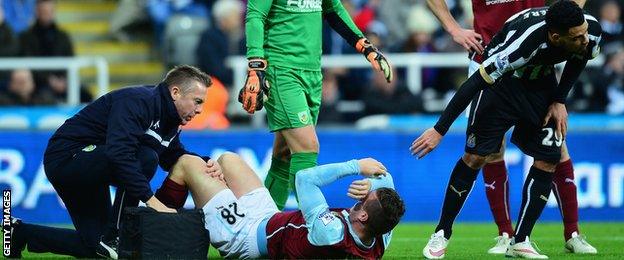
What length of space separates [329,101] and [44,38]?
3.58 meters

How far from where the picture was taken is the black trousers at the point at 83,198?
9.29 metres

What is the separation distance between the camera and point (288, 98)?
1032cm

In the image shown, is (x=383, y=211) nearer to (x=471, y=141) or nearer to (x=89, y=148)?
(x=471, y=141)

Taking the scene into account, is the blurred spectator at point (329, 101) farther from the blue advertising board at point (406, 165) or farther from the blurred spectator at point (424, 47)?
the blue advertising board at point (406, 165)

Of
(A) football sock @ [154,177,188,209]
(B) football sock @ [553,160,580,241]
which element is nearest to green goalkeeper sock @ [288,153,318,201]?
(A) football sock @ [154,177,188,209]

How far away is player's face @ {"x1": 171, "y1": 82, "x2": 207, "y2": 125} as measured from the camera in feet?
30.2

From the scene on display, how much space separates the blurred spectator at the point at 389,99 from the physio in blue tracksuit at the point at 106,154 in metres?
7.25

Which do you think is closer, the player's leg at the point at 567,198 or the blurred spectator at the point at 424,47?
the player's leg at the point at 567,198

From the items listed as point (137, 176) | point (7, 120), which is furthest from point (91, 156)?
point (7, 120)

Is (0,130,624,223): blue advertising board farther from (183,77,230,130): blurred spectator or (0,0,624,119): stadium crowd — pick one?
(0,0,624,119): stadium crowd

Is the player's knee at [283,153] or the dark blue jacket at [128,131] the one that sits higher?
the dark blue jacket at [128,131]

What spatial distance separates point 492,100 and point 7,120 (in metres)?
7.40

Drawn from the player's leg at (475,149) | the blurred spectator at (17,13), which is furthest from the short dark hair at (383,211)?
the blurred spectator at (17,13)

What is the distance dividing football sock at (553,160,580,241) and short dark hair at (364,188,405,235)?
7.12 ft
